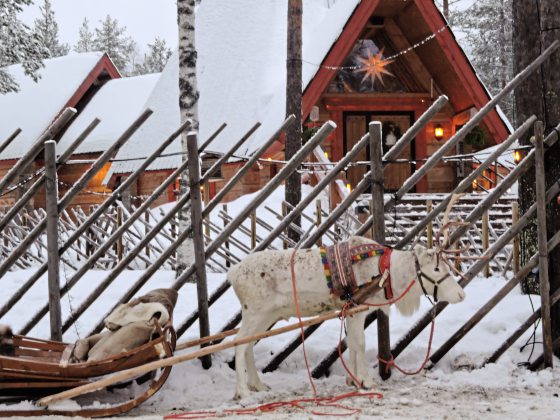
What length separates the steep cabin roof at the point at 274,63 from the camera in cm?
1452

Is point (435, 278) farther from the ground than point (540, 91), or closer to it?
closer to it

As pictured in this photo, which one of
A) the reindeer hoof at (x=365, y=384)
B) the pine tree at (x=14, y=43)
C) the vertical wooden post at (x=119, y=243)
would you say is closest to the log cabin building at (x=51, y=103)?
the pine tree at (x=14, y=43)

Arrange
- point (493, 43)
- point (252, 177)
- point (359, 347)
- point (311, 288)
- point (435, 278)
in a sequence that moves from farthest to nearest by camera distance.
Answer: point (493, 43) < point (252, 177) < point (359, 347) < point (311, 288) < point (435, 278)

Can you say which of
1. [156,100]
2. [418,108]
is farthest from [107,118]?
[418,108]

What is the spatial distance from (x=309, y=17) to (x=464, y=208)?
9.42 meters

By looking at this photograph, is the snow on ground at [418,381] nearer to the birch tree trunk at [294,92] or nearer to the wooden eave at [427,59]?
the birch tree trunk at [294,92]

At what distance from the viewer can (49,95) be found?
2542 cm

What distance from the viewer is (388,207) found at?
5297 mm

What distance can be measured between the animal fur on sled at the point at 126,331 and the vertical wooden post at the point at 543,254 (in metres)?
3.12

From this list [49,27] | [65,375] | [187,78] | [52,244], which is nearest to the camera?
[65,375]

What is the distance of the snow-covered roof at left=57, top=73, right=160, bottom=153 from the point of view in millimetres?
23406

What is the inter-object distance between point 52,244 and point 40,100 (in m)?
22.2

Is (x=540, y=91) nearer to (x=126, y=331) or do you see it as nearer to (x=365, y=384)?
(x=365, y=384)

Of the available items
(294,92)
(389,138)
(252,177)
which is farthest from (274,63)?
(294,92)
